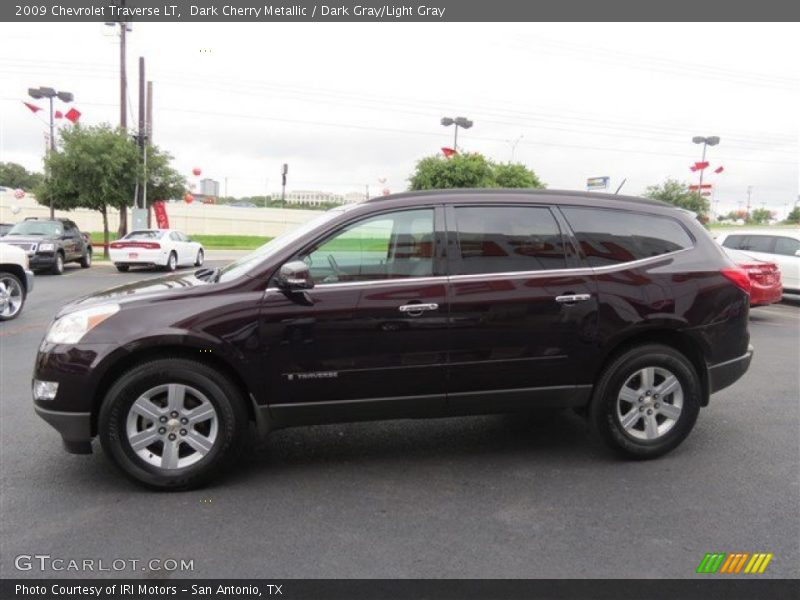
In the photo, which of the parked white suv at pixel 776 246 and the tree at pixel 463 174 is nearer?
the parked white suv at pixel 776 246

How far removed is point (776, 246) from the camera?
1310cm

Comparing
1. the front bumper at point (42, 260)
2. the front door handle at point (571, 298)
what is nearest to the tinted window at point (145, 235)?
the front bumper at point (42, 260)

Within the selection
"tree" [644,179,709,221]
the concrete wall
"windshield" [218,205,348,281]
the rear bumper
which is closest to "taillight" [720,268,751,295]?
the rear bumper

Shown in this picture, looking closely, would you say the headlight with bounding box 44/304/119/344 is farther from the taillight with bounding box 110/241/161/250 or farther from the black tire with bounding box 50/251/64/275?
the taillight with bounding box 110/241/161/250

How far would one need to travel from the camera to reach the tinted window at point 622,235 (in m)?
4.13

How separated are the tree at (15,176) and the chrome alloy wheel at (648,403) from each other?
9770 cm

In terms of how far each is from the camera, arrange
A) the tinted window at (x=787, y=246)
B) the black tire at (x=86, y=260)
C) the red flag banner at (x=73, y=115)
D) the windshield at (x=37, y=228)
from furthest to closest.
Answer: the red flag banner at (x=73, y=115) < the black tire at (x=86, y=260) < the windshield at (x=37, y=228) < the tinted window at (x=787, y=246)

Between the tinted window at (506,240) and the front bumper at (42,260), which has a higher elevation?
the tinted window at (506,240)

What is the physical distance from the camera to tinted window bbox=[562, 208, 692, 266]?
413cm

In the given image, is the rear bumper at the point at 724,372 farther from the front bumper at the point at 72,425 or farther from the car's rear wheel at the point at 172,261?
the car's rear wheel at the point at 172,261

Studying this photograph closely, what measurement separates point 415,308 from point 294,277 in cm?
75

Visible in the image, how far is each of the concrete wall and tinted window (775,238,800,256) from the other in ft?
117

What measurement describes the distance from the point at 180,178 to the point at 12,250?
18.8 meters

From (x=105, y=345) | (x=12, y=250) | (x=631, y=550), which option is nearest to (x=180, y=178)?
(x=12, y=250)
